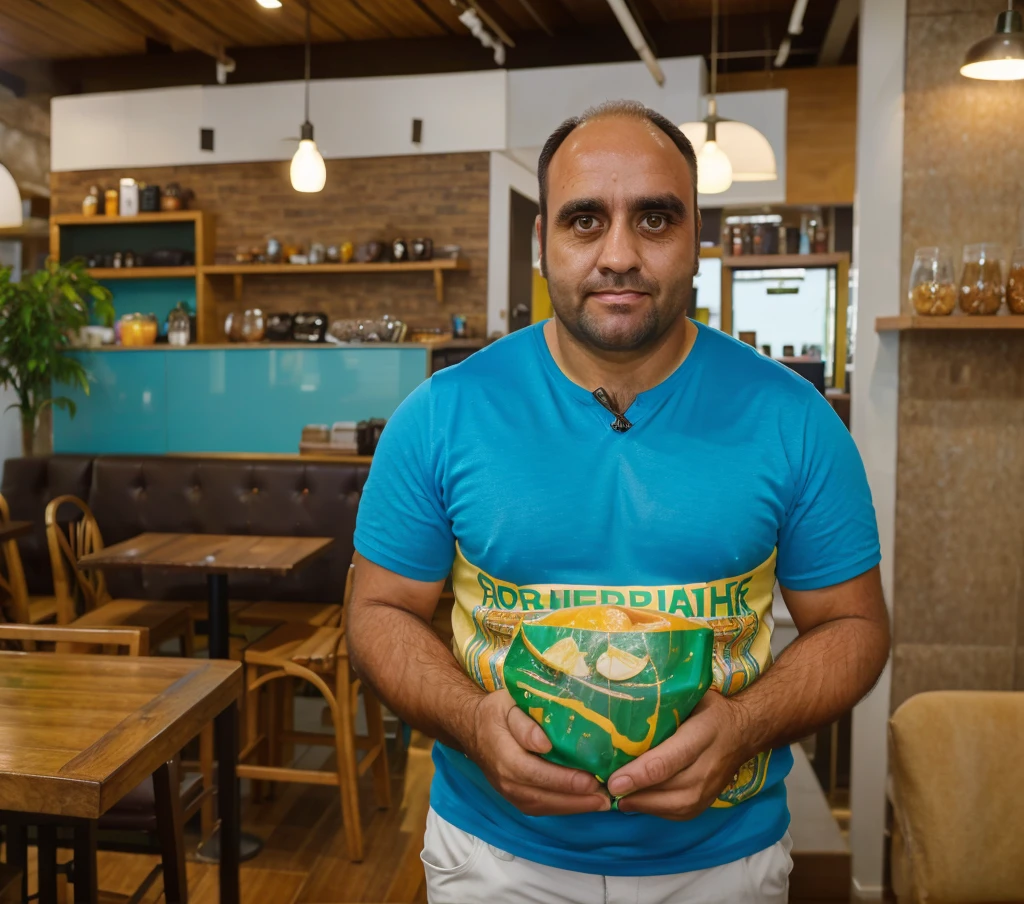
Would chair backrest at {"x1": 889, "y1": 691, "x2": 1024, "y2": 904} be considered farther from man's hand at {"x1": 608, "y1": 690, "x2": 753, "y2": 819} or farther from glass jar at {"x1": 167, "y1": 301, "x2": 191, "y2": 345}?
glass jar at {"x1": 167, "y1": 301, "x2": 191, "y2": 345}

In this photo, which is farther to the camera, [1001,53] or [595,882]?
[1001,53]

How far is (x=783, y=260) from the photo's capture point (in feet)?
19.7

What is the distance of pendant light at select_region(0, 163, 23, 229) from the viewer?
4133 mm

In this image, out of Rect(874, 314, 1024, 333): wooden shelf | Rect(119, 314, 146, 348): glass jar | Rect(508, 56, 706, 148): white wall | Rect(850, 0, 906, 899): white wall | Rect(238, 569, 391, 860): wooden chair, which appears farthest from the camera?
Rect(508, 56, 706, 148): white wall

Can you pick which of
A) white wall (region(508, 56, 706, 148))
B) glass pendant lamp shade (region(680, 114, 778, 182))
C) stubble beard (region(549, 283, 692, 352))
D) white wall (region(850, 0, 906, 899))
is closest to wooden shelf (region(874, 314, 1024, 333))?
white wall (region(850, 0, 906, 899))

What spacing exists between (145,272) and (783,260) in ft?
13.9

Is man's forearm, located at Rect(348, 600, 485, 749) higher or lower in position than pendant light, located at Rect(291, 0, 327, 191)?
lower

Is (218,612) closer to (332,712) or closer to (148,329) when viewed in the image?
(332,712)

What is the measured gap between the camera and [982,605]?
269 centimetres

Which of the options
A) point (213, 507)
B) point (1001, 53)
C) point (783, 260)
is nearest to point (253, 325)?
point (213, 507)

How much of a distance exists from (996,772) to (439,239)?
5428 mm

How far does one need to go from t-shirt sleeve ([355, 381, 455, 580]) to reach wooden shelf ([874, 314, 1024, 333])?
1758 mm

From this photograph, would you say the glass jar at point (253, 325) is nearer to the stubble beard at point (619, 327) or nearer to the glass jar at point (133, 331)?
the glass jar at point (133, 331)

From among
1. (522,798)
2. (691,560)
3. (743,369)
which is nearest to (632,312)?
(743,369)
